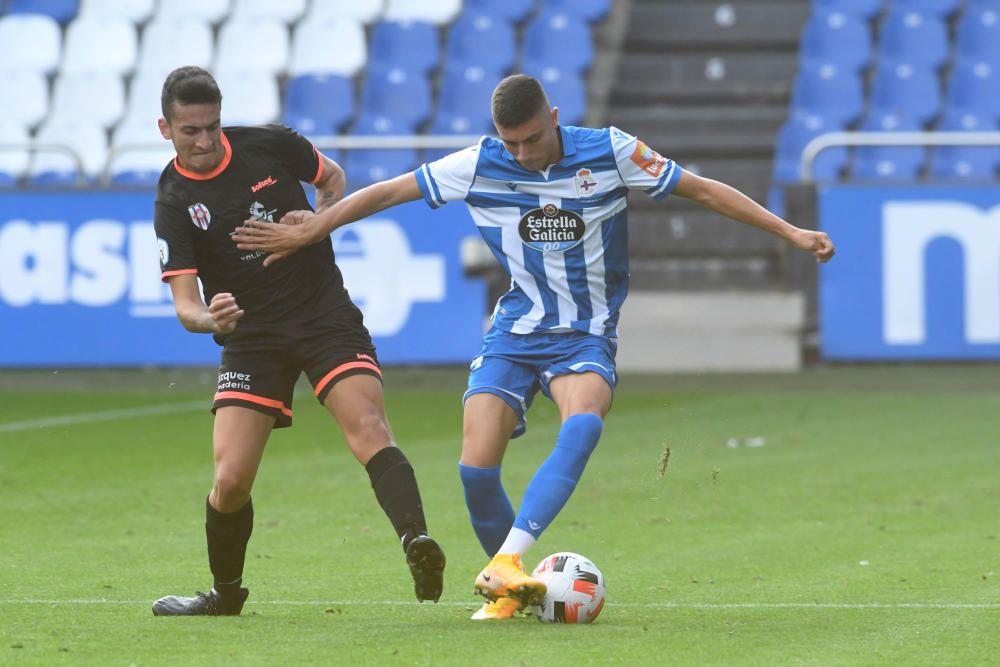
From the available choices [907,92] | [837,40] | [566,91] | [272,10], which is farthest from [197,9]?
[907,92]

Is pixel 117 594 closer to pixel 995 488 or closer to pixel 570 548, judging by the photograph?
pixel 570 548

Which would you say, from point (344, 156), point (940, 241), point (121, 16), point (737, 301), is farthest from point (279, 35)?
point (940, 241)

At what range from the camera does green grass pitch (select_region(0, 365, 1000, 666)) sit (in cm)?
539

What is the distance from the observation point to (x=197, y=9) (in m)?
20.7

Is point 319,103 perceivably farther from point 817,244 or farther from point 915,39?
point 817,244

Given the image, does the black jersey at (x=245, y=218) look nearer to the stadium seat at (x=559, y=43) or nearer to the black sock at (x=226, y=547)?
the black sock at (x=226, y=547)

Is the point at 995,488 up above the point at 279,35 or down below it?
below

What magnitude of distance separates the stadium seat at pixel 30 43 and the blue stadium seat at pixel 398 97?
4.01m

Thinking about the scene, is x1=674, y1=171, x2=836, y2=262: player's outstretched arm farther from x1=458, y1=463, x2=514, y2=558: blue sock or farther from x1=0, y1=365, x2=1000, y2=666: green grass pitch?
x1=458, y1=463, x2=514, y2=558: blue sock

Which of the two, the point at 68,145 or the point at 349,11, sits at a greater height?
the point at 349,11

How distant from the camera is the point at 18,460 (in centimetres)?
1121

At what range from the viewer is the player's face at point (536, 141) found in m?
5.84

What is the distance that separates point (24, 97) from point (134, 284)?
5.81 m

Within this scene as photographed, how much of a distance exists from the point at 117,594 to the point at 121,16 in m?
15.4
